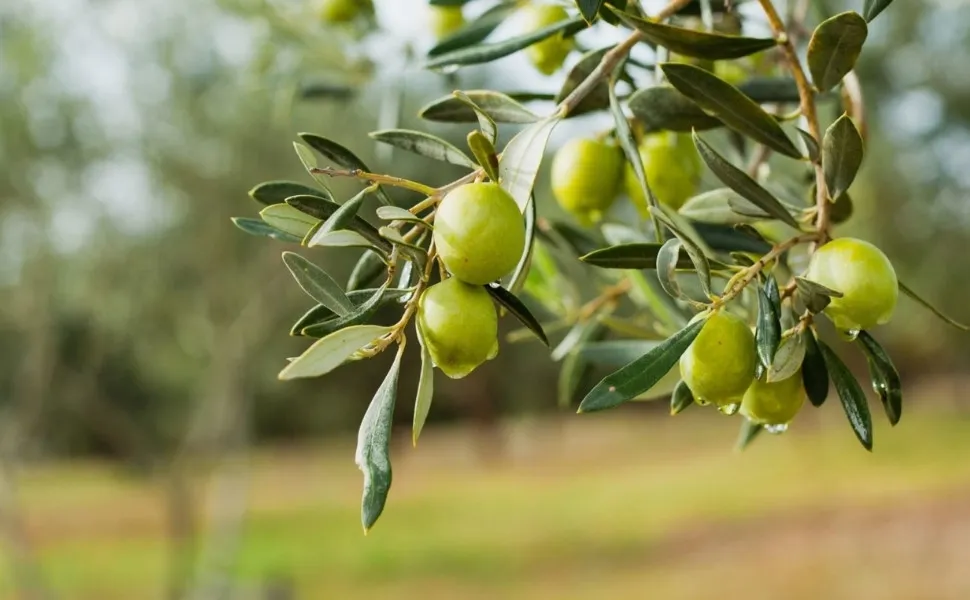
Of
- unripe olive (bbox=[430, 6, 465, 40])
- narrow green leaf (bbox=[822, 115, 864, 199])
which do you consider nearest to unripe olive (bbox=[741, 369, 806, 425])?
narrow green leaf (bbox=[822, 115, 864, 199])

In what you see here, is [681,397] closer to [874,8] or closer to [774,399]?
[774,399]

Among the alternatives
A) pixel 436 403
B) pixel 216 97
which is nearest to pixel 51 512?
pixel 436 403

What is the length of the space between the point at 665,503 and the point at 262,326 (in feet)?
22.2

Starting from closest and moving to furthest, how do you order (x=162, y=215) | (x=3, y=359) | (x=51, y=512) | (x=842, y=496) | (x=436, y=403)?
(x=162, y=215) → (x=3, y=359) → (x=842, y=496) → (x=51, y=512) → (x=436, y=403)

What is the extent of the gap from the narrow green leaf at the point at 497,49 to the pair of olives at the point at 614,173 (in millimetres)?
86

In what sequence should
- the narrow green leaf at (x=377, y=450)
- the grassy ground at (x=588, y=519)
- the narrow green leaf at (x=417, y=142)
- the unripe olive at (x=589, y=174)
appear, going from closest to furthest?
the narrow green leaf at (x=377, y=450), the narrow green leaf at (x=417, y=142), the unripe olive at (x=589, y=174), the grassy ground at (x=588, y=519)

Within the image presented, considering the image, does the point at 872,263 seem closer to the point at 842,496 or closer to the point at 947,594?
the point at 947,594

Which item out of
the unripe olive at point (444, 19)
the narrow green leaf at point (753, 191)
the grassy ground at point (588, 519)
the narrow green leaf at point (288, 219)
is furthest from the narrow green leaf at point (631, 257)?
the grassy ground at point (588, 519)

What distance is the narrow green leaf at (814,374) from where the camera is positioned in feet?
1.74

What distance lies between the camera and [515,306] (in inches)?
17.9

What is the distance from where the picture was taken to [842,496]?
11.3 meters

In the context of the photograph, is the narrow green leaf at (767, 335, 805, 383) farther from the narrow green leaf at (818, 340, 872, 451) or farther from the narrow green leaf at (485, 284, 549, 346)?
the narrow green leaf at (485, 284, 549, 346)

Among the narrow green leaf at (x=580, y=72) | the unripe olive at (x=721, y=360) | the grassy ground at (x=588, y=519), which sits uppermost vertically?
the narrow green leaf at (x=580, y=72)

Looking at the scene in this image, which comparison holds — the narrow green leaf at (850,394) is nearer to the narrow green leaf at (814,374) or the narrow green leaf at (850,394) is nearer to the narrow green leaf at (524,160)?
the narrow green leaf at (814,374)
